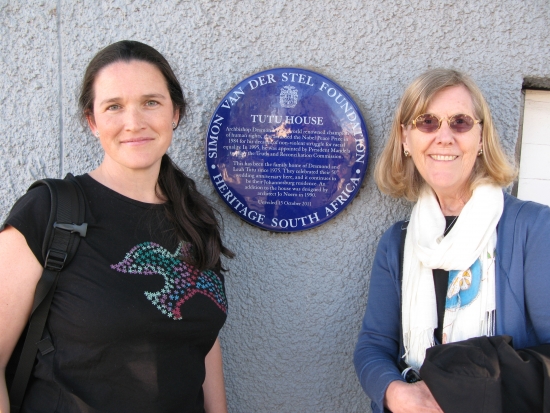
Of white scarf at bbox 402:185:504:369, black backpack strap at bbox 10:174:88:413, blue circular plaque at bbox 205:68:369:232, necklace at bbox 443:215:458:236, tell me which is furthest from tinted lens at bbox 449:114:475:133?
black backpack strap at bbox 10:174:88:413

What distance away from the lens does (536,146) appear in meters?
2.59

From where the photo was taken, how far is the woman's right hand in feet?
5.53

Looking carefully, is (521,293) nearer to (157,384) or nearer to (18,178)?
(157,384)

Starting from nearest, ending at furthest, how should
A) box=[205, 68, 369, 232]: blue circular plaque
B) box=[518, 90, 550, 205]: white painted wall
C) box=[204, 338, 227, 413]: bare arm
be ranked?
box=[204, 338, 227, 413]: bare arm → box=[205, 68, 369, 232]: blue circular plaque → box=[518, 90, 550, 205]: white painted wall

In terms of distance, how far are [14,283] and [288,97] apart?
1.54 m

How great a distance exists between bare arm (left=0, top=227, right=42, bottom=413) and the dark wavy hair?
0.55m

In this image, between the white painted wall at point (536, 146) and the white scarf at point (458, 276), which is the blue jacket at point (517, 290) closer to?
the white scarf at point (458, 276)

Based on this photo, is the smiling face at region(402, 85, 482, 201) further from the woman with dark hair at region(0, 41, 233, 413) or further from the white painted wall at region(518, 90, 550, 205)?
the woman with dark hair at region(0, 41, 233, 413)

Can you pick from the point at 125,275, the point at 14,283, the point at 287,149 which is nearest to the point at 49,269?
the point at 14,283

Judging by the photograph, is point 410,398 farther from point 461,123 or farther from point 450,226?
point 461,123

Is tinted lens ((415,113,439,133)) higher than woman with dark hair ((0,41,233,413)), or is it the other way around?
tinted lens ((415,113,439,133))

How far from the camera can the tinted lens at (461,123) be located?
1.92 metres

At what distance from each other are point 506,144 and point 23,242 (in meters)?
2.34

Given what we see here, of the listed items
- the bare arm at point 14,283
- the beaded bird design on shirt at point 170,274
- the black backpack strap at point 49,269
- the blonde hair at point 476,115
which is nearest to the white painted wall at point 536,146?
the blonde hair at point 476,115
